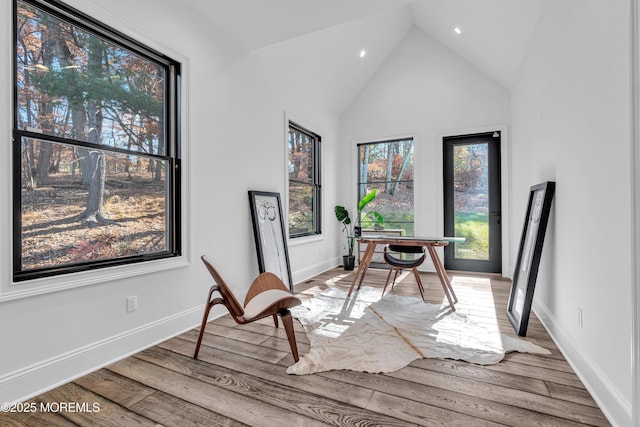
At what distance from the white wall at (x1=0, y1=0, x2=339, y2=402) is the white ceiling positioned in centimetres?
25

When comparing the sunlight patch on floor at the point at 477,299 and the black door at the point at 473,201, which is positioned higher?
the black door at the point at 473,201

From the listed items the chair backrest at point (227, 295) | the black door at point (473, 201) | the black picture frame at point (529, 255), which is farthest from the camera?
the black door at point (473, 201)

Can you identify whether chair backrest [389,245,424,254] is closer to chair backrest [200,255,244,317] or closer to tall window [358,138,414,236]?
tall window [358,138,414,236]

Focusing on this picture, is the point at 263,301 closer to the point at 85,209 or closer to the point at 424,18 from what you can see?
the point at 85,209

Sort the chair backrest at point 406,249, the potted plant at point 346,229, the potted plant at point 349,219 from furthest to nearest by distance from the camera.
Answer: the potted plant at point 346,229 → the potted plant at point 349,219 → the chair backrest at point 406,249

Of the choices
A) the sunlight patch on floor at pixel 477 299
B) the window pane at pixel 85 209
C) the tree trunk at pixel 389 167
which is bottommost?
the sunlight patch on floor at pixel 477 299

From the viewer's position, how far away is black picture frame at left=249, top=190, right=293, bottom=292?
3.49m

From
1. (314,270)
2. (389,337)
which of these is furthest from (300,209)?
(389,337)

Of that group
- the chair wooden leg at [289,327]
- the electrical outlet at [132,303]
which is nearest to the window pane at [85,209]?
the electrical outlet at [132,303]

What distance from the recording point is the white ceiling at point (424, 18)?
8.87 ft

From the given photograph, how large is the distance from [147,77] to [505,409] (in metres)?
3.36

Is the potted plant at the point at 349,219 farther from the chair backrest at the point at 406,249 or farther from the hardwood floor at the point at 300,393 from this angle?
the hardwood floor at the point at 300,393

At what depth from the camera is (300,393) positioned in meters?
1.79

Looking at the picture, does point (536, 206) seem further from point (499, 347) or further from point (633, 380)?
point (633, 380)
